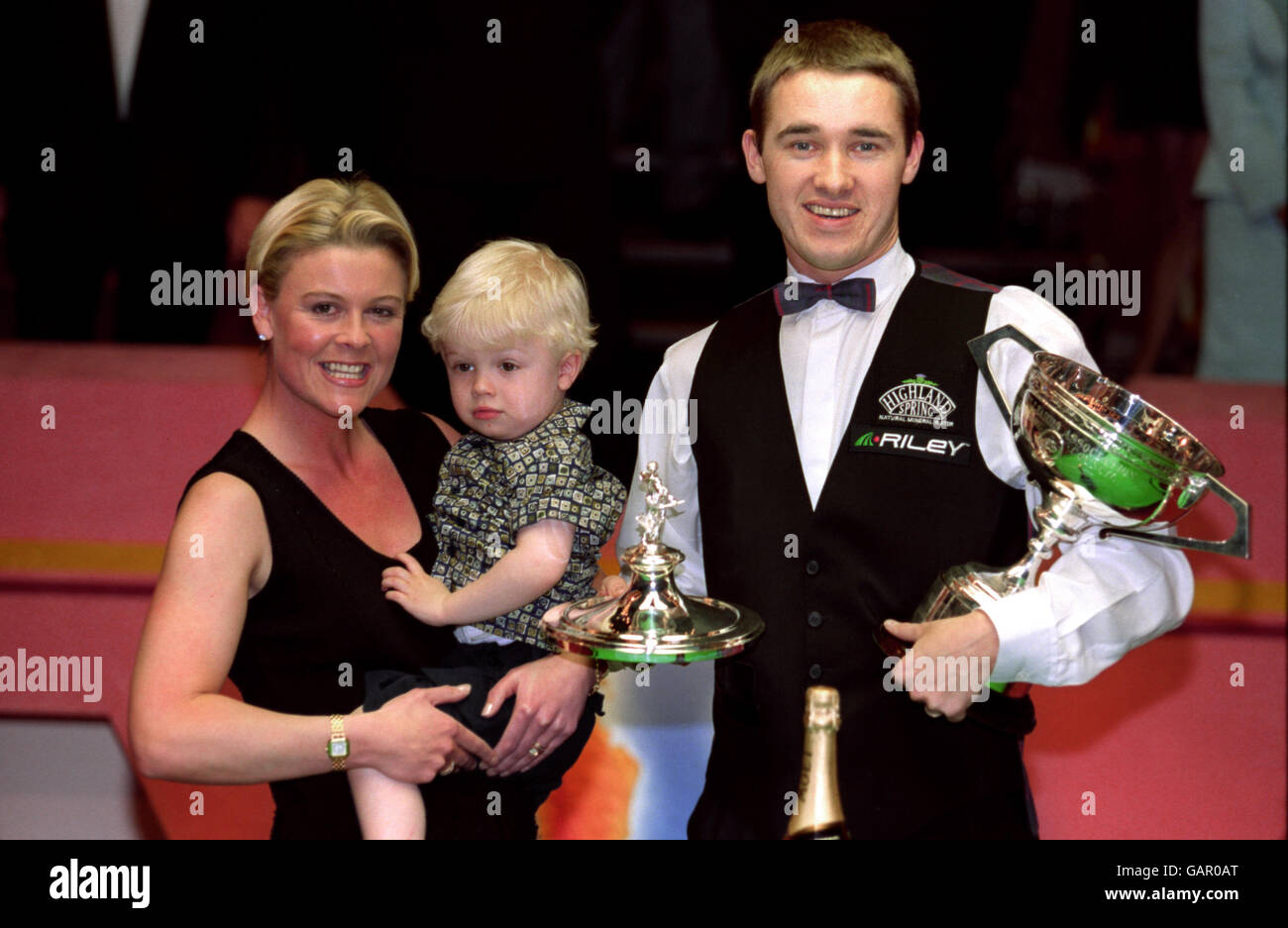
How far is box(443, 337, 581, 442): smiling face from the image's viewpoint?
5.69 feet

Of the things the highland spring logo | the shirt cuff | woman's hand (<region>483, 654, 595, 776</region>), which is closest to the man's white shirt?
the shirt cuff

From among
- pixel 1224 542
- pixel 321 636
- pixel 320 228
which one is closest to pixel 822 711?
pixel 1224 542

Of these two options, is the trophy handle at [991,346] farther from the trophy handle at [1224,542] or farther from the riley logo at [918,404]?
the trophy handle at [1224,542]

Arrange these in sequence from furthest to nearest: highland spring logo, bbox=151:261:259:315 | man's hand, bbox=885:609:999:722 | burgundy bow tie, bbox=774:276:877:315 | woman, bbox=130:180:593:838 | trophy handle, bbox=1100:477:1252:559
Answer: highland spring logo, bbox=151:261:259:315 → burgundy bow tie, bbox=774:276:877:315 → woman, bbox=130:180:593:838 → man's hand, bbox=885:609:999:722 → trophy handle, bbox=1100:477:1252:559

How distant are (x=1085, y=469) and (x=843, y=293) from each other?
42 centimetres

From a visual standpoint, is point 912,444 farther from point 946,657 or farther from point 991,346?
point 946,657

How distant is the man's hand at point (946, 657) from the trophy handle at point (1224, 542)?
195 mm

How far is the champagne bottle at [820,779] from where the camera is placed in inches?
58.4

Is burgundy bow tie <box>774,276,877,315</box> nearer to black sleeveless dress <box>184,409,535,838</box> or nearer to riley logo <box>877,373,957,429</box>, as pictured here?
riley logo <box>877,373,957,429</box>

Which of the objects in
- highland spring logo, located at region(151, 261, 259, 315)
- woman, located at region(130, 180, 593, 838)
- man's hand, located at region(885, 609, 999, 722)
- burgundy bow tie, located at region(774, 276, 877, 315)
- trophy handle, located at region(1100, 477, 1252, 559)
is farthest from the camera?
highland spring logo, located at region(151, 261, 259, 315)

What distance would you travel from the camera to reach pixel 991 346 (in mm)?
1656
